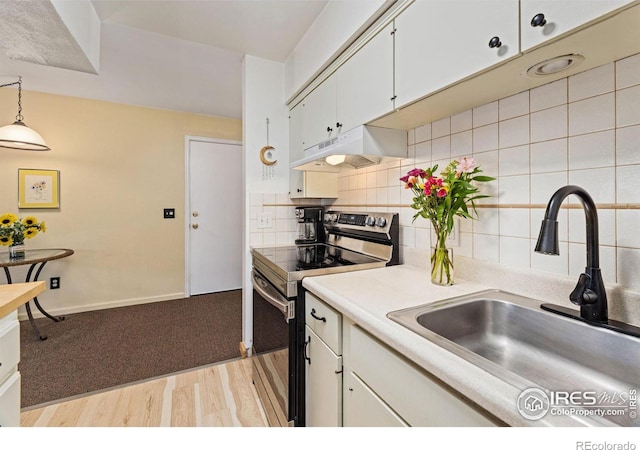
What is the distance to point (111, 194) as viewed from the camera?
3.21m

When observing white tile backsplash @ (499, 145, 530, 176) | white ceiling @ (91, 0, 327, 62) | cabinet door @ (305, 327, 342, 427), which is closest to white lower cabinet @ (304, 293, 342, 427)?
cabinet door @ (305, 327, 342, 427)

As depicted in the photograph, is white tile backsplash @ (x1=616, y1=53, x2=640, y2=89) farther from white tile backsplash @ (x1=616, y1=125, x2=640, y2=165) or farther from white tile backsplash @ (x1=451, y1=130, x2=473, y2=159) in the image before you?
white tile backsplash @ (x1=451, y1=130, x2=473, y2=159)

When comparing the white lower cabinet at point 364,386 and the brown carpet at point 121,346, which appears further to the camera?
the brown carpet at point 121,346

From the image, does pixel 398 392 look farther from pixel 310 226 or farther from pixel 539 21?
pixel 310 226

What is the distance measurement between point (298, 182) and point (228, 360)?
1.48 meters

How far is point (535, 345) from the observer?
894 mm

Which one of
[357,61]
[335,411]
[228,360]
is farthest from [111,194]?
[335,411]

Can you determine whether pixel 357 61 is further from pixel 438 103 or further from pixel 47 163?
pixel 47 163

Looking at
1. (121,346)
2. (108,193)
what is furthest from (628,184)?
(108,193)

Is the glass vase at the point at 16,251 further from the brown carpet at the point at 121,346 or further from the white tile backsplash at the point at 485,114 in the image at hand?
the white tile backsplash at the point at 485,114

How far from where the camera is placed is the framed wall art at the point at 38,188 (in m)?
2.84

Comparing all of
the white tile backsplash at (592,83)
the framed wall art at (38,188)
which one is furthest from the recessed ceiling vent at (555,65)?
the framed wall art at (38,188)

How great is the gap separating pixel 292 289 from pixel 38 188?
3265 millimetres

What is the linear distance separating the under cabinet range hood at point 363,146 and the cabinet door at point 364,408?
3.35ft
